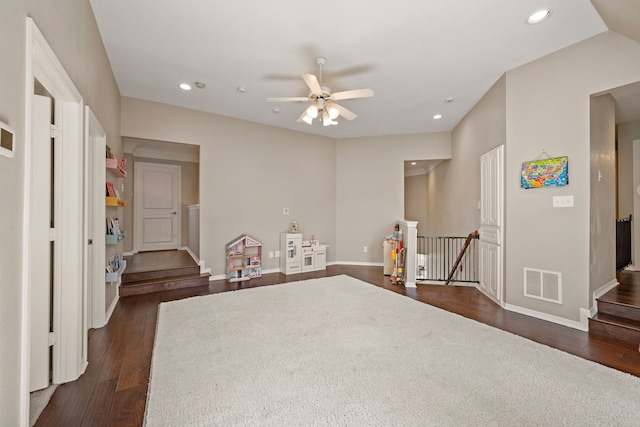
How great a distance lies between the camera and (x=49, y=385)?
1.92 m

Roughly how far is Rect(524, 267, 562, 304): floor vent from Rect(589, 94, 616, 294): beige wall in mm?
286

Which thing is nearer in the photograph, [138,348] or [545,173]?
[138,348]

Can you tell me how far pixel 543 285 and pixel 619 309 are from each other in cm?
64

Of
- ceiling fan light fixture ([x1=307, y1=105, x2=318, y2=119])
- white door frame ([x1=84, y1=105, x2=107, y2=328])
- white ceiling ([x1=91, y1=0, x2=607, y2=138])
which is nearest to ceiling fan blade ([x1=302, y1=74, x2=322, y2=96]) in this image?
ceiling fan light fixture ([x1=307, y1=105, x2=318, y2=119])

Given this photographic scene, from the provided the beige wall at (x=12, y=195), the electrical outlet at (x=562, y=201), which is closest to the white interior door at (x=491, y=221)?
the electrical outlet at (x=562, y=201)

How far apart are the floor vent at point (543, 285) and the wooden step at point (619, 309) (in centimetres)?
38

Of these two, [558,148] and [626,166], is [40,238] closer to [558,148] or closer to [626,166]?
[558,148]

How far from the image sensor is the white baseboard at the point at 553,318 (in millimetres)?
2873

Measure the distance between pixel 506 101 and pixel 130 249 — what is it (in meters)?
7.68

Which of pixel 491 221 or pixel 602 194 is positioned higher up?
pixel 602 194

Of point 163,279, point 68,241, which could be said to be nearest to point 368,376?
point 68,241

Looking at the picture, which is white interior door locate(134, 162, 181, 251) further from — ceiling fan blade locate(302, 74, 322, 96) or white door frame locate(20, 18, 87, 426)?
ceiling fan blade locate(302, 74, 322, 96)

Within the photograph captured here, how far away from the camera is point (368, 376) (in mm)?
1952

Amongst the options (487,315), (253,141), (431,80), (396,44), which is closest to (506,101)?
(431,80)
